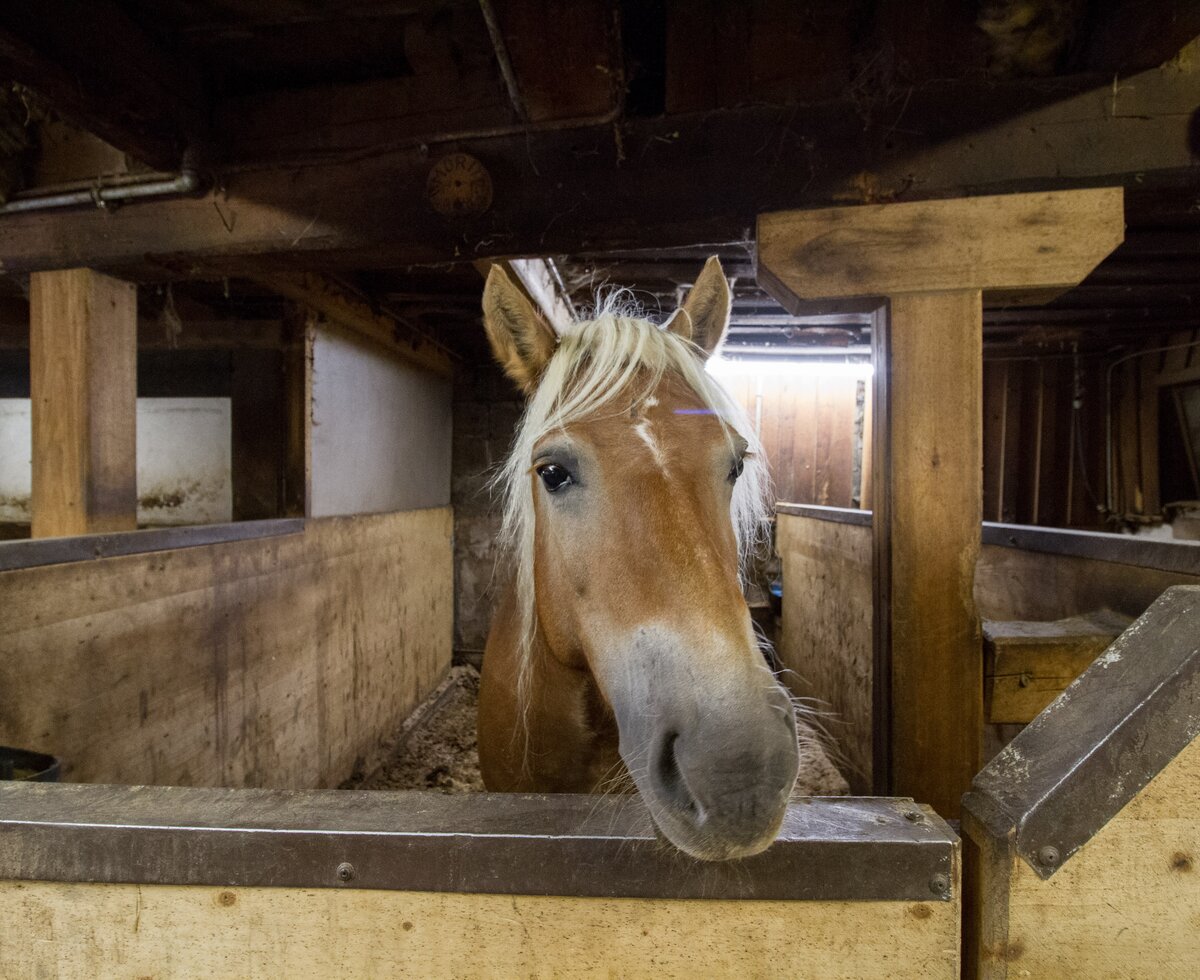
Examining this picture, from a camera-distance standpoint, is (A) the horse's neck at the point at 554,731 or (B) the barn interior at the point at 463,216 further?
(B) the barn interior at the point at 463,216

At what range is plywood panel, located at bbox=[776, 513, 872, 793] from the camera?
3365mm

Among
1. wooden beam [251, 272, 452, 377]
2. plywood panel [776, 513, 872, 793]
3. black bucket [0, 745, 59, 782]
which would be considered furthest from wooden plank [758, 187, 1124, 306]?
wooden beam [251, 272, 452, 377]

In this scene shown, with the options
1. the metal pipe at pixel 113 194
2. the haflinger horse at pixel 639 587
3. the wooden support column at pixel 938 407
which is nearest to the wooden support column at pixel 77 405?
the metal pipe at pixel 113 194

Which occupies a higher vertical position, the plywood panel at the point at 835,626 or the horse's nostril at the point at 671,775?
the horse's nostril at the point at 671,775

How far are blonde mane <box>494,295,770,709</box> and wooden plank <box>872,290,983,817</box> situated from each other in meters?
0.53

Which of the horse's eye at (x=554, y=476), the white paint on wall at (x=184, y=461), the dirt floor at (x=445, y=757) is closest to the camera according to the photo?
the horse's eye at (x=554, y=476)

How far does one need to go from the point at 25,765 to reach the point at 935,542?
2.45 m

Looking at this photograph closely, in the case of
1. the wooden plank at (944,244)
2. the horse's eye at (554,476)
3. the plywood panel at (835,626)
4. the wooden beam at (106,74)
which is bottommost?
the plywood panel at (835,626)

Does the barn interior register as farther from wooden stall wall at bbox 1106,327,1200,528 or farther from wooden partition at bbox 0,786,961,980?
wooden stall wall at bbox 1106,327,1200,528

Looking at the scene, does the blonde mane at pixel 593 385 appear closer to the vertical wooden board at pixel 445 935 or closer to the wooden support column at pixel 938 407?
the wooden support column at pixel 938 407

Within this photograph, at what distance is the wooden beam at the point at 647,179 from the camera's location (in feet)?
5.85

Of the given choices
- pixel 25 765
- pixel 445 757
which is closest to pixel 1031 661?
pixel 25 765

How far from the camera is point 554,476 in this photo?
131cm

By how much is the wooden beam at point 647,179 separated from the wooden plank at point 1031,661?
1.38 metres
